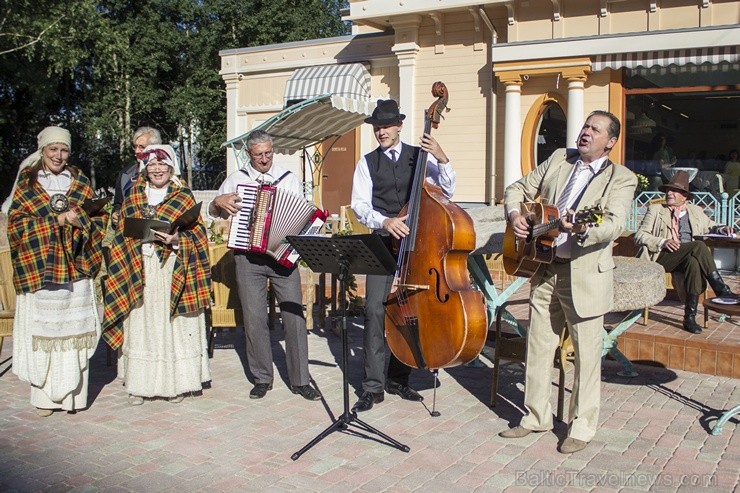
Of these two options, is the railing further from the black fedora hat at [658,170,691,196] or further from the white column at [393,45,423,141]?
the white column at [393,45,423,141]

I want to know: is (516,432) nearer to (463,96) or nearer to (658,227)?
(658,227)

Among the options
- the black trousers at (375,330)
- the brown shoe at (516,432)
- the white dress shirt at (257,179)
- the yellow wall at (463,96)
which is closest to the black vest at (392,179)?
the black trousers at (375,330)

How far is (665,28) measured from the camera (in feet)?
47.1

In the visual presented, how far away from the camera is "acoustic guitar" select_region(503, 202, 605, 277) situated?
4836 millimetres

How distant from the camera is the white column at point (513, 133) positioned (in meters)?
15.8

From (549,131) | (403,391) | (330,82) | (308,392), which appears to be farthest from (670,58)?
(308,392)

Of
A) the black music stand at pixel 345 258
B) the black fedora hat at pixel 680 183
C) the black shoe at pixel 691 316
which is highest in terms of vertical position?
the black fedora hat at pixel 680 183

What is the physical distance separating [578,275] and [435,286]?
0.88m

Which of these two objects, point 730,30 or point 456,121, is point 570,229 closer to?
point 730,30

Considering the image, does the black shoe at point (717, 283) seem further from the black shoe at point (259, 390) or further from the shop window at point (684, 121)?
the shop window at point (684, 121)

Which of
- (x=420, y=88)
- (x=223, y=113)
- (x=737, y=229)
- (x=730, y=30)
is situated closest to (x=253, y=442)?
(x=737, y=229)

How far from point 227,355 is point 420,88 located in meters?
10.7

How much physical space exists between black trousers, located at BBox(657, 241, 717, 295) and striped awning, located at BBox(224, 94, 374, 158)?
565 cm

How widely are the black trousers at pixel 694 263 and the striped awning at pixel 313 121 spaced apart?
5.65 meters
